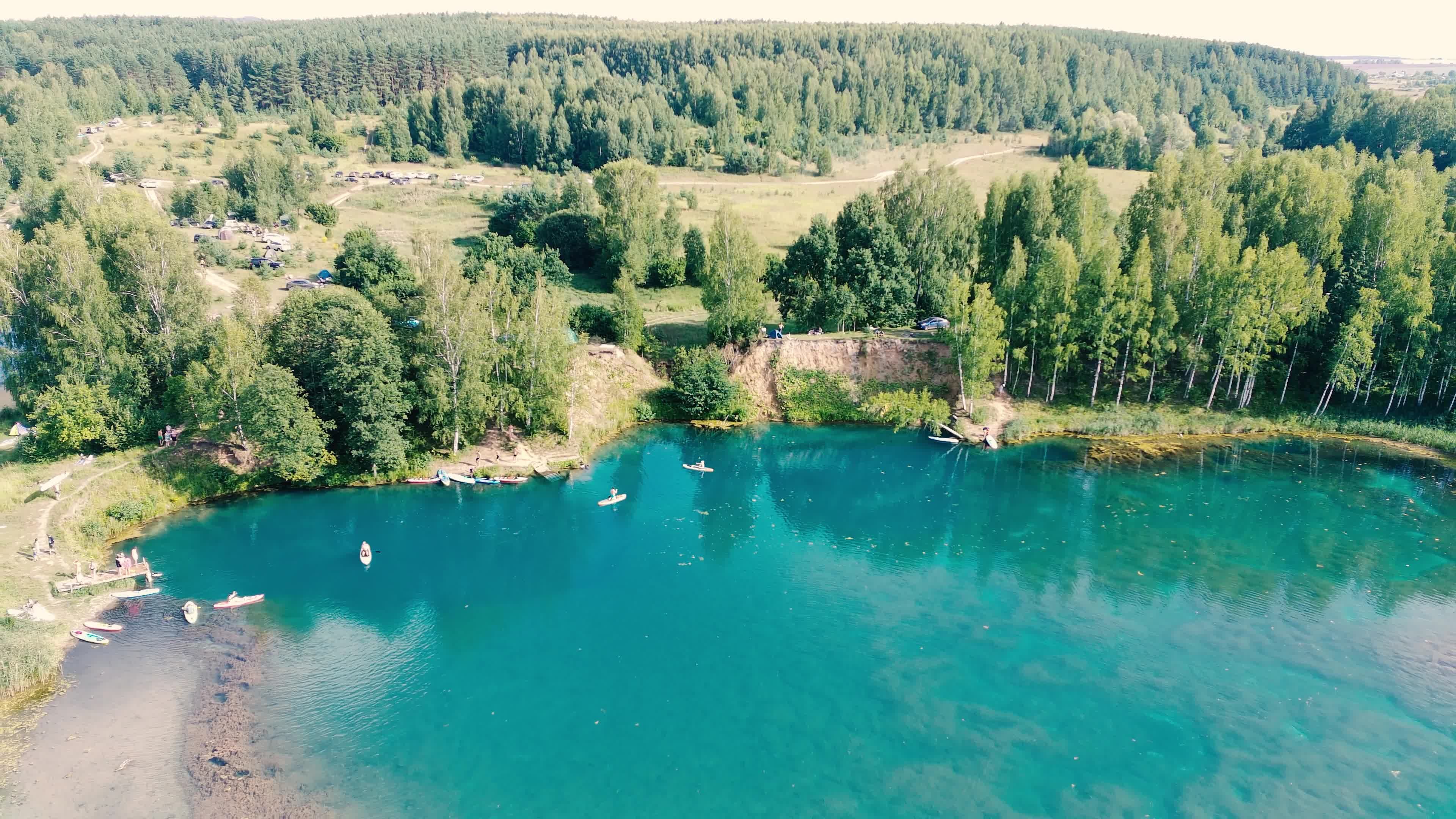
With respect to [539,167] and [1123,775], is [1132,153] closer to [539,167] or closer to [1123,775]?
[539,167]

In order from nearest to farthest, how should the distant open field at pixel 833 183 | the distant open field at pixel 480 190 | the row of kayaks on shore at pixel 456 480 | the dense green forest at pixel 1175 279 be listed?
the row of kayaks on shore at pixel 456 480, the dense green forest at pixel 1175 279, the distant open field at pixel 480 190, the distant open field at pixel 833 183

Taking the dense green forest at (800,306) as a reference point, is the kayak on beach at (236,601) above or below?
below

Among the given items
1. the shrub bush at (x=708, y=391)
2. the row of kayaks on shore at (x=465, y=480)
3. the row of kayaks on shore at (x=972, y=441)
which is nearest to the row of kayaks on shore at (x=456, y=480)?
the row of kayaks on shore at (x=465, y=480)

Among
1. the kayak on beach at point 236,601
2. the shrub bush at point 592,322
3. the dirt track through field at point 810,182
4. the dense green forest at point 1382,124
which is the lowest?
the kayak on beach at point 236,601

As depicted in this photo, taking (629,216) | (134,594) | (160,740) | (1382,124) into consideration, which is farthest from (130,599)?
(1382,124)

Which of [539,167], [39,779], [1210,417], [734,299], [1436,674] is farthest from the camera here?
[539,167]

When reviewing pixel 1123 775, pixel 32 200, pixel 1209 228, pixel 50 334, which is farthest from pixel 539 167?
pixel 1123 775

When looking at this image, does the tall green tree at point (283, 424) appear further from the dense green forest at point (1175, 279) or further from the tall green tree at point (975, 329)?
the tall green tree at point (975, 329)

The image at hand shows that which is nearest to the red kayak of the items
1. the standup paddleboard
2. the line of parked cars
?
the standup paddleboard
